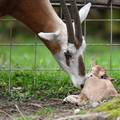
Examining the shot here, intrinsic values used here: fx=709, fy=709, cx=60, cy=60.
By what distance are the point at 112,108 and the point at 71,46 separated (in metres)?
1.71

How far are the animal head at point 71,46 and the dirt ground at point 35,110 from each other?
39 centimetres

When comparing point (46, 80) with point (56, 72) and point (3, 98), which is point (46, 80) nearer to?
point (56, 72)

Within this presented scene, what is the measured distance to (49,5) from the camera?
7.70m

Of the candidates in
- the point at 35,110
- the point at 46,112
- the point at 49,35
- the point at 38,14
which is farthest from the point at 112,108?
the point at 38,14

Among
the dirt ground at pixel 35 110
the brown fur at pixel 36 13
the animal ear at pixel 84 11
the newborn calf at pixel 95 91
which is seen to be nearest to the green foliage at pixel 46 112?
the dirt ground at pixel 35 110

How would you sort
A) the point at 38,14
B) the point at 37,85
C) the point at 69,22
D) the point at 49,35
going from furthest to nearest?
the point at 37,85, the point at 38,14, the point at 49,35, the point at 69,22

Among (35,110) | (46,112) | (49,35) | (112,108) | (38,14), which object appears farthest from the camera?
(38,14)

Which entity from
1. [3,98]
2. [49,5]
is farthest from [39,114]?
[49,5]

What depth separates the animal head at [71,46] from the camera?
24.0 feet

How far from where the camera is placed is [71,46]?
24.4ft

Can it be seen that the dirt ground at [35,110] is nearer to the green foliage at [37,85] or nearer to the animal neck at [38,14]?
the green foliage at [37,85]

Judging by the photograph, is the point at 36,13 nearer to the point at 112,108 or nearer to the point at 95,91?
the point at 95,91

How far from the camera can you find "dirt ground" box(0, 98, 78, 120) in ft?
20.1

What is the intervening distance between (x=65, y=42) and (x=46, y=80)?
92cm
